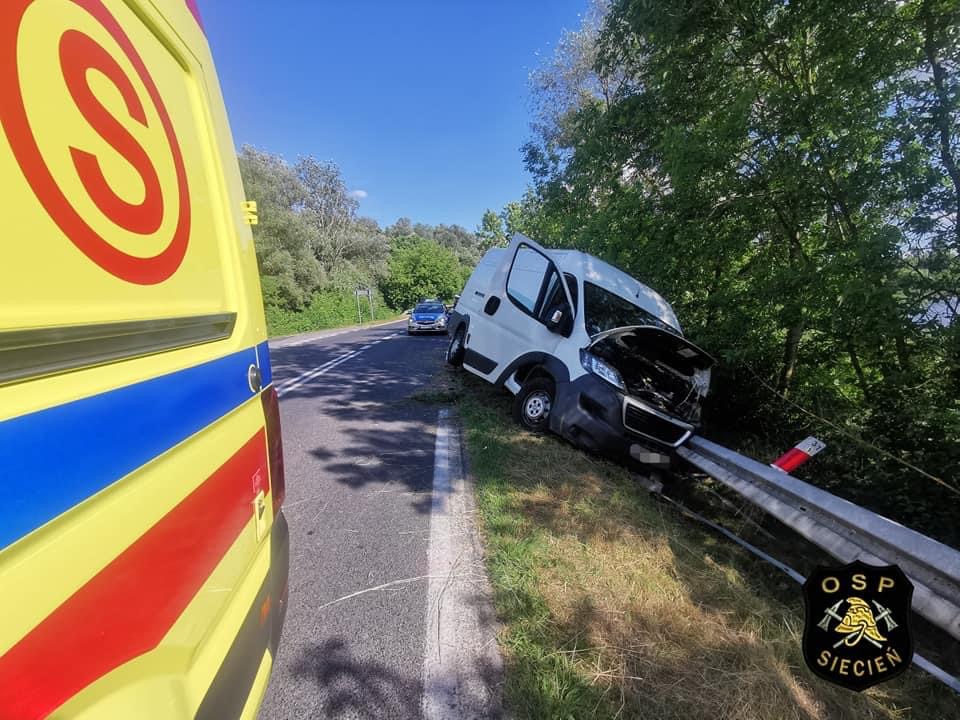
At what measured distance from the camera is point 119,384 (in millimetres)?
823

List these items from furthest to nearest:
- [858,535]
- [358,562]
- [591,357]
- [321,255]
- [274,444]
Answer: [321,255]
[591,357]
[358,562]
[858,535]
[274,444]

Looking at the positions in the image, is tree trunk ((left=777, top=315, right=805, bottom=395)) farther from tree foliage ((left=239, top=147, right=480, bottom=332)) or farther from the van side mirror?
tree foliage ((left=239, top=147, right=480, bottom=332))

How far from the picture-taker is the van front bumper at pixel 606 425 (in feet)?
13.7

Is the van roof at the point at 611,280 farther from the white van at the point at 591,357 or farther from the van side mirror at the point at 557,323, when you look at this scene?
the van side mirror at the point at 557,323

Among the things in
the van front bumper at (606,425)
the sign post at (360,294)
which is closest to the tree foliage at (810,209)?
the van front bumper at (606,425)

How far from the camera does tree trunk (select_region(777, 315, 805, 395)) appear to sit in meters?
5.81

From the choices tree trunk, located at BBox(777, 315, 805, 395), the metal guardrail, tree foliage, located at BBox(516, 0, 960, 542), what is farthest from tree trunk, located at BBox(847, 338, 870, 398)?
the metal guardrail

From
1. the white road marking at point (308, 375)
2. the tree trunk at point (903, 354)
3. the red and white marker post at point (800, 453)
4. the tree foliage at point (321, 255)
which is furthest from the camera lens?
the tree foliage at point (321, 255)

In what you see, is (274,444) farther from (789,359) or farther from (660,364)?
(789,359)

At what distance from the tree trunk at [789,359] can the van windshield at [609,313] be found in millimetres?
1926

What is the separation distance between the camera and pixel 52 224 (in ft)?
2.32

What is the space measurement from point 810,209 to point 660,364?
93.3 inches

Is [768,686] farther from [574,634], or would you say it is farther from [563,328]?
[563,328]

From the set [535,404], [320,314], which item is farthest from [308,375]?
[320,314]
